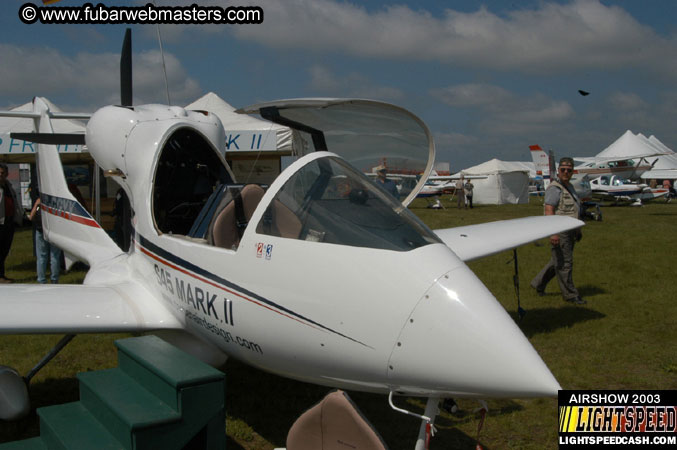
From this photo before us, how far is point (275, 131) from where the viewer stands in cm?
1257

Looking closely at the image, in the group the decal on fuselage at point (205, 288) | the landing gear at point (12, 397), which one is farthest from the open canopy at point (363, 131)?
the landing gear at point (12, 397)

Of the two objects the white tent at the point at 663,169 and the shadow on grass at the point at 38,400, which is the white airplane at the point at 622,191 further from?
the shadow on grass at the point at 38,400

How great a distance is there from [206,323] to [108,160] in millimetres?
2950

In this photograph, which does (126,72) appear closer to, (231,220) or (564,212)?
(231,220)

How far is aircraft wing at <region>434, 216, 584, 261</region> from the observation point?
5902 mm

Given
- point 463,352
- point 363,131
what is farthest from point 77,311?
point 463,352

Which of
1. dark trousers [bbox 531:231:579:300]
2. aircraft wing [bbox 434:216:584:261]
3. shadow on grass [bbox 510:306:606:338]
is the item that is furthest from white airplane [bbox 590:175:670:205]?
aircraft wing [bbox 434:216:584:261]

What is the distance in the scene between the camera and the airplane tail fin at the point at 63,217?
6.48 metres

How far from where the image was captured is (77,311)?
4.15 m

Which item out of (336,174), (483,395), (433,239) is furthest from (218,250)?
(483,395)

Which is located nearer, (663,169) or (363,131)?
(363,131)

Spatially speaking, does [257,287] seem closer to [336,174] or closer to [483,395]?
[336,174]

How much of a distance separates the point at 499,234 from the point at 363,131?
9.35 feet

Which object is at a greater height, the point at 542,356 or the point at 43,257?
the point at 43,257
